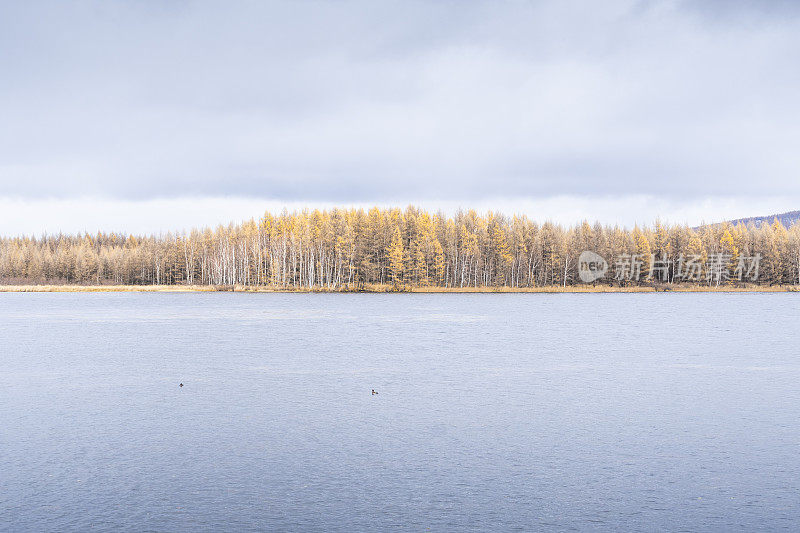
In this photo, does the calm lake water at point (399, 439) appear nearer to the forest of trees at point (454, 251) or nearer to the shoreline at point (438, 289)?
the shoreline at point (438, 289)

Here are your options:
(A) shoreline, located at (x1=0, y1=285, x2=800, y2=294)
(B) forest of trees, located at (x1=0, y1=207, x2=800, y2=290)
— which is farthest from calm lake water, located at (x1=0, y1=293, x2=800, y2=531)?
(B) forest of trees, located at (x1=0, y1=207, x2=800, y2=290)

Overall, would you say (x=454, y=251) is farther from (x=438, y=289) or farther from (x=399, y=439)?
(x=399, y=439)

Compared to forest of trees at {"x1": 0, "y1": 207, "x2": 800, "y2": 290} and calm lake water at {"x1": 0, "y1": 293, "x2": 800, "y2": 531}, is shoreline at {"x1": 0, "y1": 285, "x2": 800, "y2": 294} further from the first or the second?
calm lake water at {"x1": 0, "y1": 293, "x2": 800, "y2": 531}

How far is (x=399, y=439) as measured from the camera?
12070mm

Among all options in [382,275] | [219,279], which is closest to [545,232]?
[382,275]

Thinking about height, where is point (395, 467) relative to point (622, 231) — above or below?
below

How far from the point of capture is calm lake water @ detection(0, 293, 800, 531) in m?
8.32

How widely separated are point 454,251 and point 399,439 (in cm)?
9999

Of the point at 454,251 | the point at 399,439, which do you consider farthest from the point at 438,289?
the point at 399,439

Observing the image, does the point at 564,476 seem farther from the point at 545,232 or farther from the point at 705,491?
the point at 545,232

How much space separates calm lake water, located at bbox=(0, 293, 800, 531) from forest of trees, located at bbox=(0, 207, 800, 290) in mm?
81642

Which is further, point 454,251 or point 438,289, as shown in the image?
point 454,251

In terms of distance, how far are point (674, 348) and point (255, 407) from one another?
782 inches

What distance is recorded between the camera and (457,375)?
19719 mm
